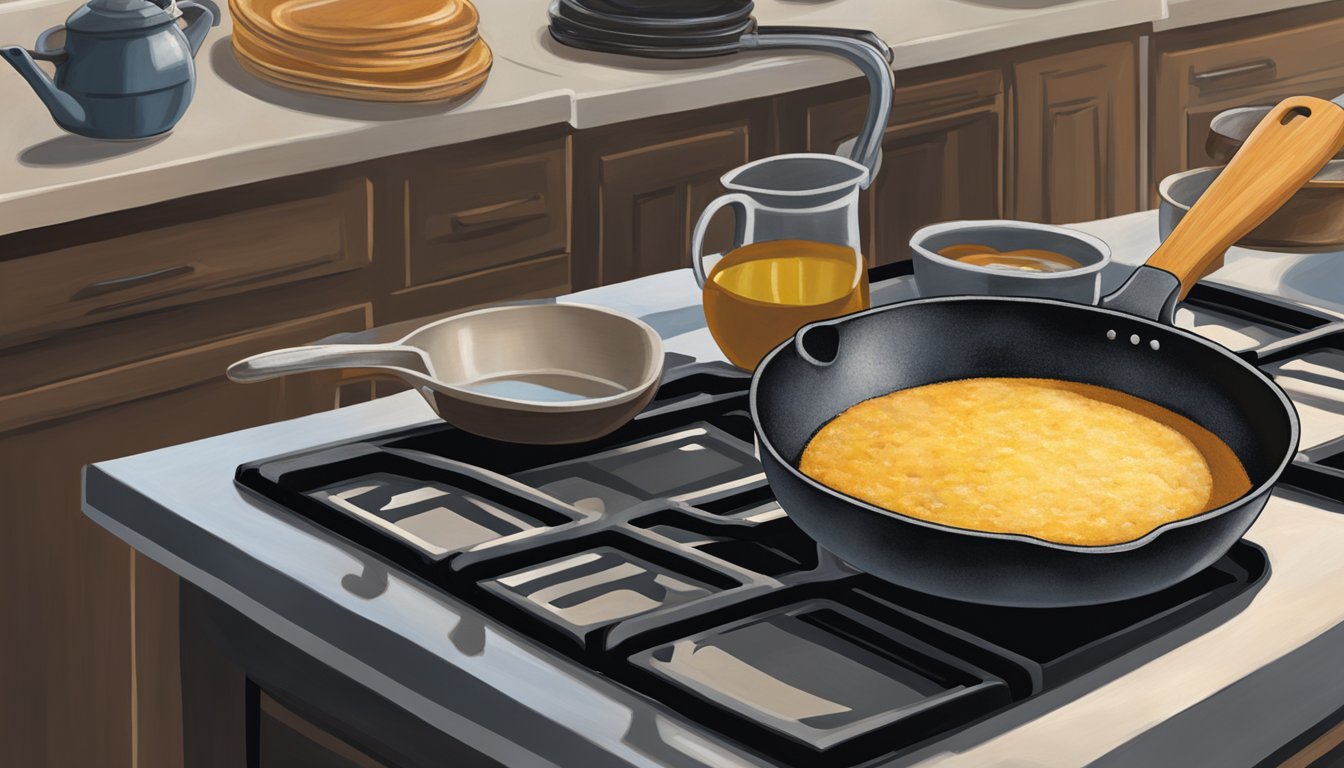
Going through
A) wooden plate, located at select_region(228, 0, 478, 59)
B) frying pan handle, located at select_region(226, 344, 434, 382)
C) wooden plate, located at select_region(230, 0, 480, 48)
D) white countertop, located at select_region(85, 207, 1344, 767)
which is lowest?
white countertop, located at select_region(85, 207, 1344, 767)

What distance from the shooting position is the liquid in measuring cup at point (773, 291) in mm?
1156

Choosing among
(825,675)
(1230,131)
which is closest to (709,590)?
(825,675)

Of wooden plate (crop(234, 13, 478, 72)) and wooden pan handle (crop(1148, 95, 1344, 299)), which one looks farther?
wooden plate (crop(234, 13, 478, 72))

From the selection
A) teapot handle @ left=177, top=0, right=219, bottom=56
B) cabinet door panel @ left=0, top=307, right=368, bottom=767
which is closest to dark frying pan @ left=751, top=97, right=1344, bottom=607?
cabinet door panel @ left=0, top=307, right=368, bottom=767

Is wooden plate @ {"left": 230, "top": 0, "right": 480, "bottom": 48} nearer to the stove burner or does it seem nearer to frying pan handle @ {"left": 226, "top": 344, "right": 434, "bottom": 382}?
frying pan handle @ {"left": 226, "top": 344, "right": 434, "bottom": 382}

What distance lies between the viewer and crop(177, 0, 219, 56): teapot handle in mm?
2311

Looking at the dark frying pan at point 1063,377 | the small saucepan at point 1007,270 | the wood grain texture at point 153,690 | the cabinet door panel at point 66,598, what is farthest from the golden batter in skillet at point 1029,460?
the cabinet door panel at point 66,598

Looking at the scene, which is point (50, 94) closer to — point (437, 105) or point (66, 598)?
point (437, 105)

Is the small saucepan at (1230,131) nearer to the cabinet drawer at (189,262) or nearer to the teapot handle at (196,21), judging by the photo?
the cabinet drawer at (189,262)

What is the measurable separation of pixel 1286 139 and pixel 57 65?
1.59 m

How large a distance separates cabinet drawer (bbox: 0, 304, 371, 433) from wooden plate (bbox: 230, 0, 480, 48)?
39 cm

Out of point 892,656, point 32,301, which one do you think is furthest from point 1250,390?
point 32,301

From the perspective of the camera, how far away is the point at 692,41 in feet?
8.52

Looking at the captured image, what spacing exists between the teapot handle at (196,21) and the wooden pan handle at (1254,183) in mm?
1538
